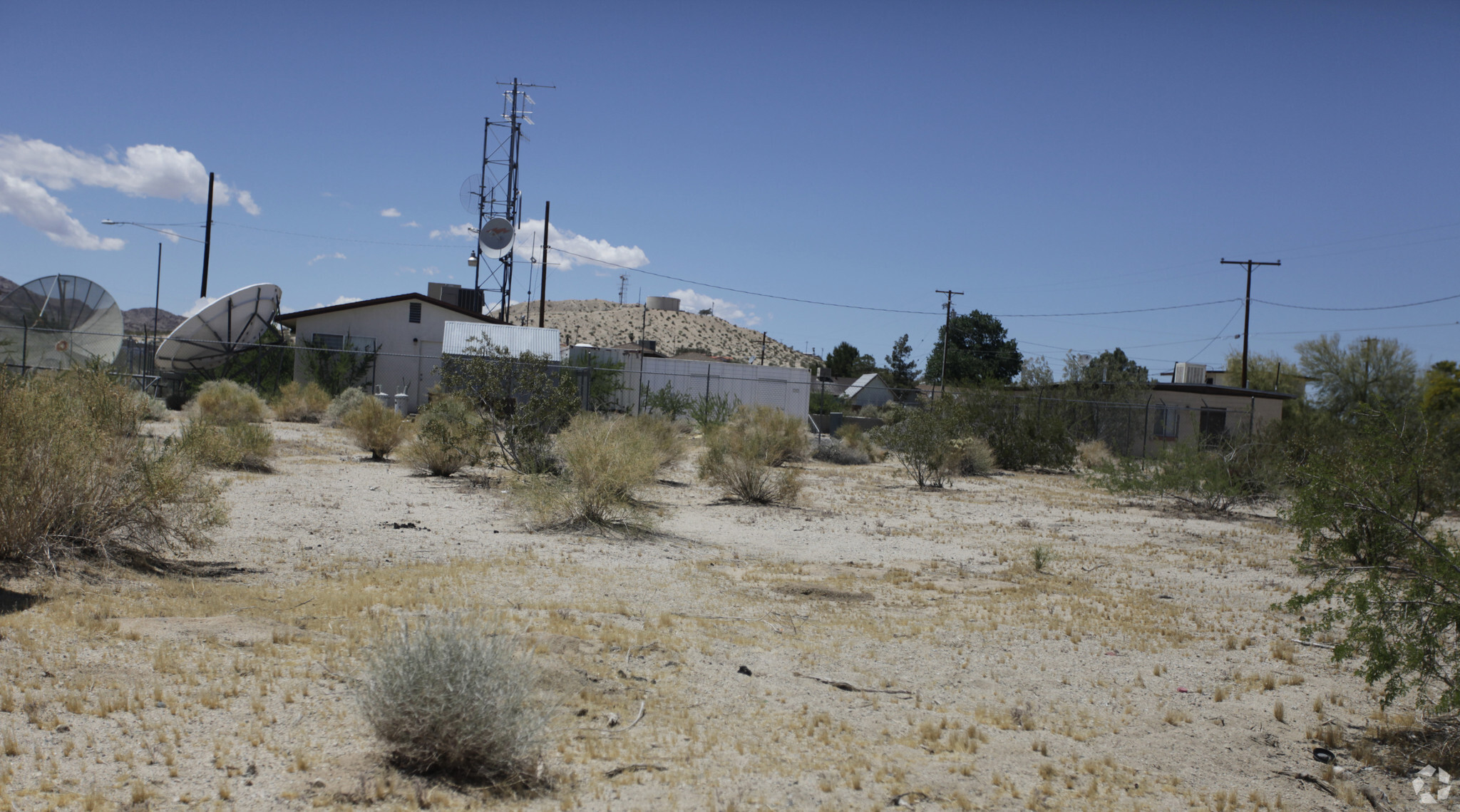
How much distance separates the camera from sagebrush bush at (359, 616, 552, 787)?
4176mm

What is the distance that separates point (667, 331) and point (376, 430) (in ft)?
254

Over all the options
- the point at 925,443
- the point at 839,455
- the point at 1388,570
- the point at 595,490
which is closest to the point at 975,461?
the point at 839,455

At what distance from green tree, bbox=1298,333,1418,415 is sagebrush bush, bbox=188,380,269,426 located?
1842 inches

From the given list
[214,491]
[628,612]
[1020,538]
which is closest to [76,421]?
[214,491]

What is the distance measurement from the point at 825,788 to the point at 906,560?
704cm

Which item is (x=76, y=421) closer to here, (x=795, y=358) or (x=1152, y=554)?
(x=1152, y=554)

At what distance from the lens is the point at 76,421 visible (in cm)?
734

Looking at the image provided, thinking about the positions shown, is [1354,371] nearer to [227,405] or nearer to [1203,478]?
[1203,478]

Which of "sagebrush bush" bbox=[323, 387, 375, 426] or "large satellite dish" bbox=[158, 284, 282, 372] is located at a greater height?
"large satellite dish" bbox=[158, 284, 282, 372]

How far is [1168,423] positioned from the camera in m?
35.2

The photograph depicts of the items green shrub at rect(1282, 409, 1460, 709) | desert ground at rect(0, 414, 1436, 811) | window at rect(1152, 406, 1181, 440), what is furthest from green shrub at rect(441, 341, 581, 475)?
window at rect(1152, 406, 1181, 440)

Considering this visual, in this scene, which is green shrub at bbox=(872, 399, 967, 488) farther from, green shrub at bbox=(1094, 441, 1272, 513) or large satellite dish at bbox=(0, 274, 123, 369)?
large satellite dish at bbox=(0, 274, 123, 369)

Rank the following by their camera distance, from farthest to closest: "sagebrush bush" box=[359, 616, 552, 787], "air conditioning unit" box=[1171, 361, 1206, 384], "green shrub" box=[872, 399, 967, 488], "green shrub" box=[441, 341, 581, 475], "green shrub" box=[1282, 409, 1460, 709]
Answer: "air conditioning unit" box=[1171, 361, 1206, 384] < "green shrub" box=[872, 399, 967, 488] < "green shrub" box=[441, 341, 581, 475] < "green shrub" box=[1282, 409, 1460, 709] < "sagebrush bush" box=[359, 616, 552, 787]

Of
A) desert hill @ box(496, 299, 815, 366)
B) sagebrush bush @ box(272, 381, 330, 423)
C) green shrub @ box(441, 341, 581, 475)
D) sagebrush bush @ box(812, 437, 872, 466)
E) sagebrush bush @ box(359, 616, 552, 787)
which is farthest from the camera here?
desert hill @ box(496, 299, 815, 366)
